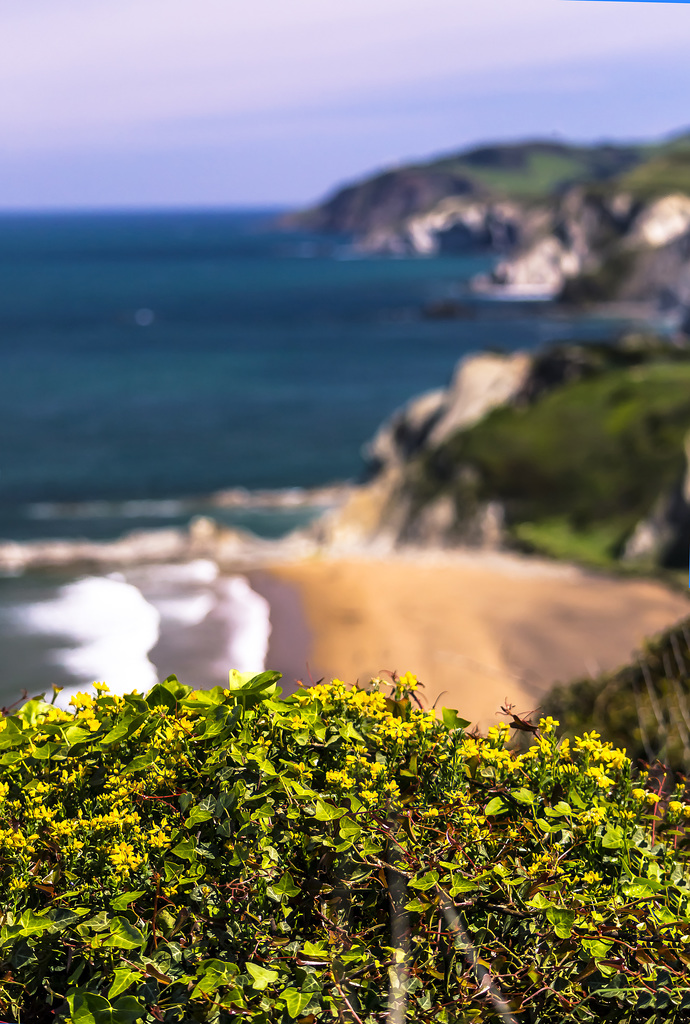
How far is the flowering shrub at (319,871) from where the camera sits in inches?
94.0

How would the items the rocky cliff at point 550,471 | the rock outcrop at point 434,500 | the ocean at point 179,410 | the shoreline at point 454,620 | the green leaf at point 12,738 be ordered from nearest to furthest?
1. the green leaf at point 12,738
2. the shoreline at point 454,620
3. the ocean at point 179,410
4. the rocky cliff at point 550,471
5. the rock outcrop at point 434,500

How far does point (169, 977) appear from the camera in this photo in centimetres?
233

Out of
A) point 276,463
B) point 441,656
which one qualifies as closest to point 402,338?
point 276,463

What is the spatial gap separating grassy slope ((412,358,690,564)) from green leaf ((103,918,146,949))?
17728 millimetres

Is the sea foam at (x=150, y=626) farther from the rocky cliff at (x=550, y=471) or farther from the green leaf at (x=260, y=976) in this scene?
the rocky cliff at (x=550, y=471)

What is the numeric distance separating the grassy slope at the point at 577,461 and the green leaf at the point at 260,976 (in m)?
17.7

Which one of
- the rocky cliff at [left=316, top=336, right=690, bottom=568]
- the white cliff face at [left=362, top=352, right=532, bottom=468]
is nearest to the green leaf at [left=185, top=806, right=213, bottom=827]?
the rocky cliff at [left=316, top=336, right=690, bottom=568]

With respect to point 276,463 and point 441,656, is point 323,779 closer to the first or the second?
point 441,656

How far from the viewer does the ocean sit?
1214 cm

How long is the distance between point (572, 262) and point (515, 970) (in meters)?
110

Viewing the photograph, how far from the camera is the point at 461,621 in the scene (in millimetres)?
14219

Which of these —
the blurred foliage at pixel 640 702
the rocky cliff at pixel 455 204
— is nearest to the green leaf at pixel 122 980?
the blurred foliage at pixel 640 702

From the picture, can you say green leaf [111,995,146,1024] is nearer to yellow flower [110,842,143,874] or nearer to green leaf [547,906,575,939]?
yellow flower [110,842,143,874]

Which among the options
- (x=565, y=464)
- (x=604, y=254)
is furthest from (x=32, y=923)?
(x=604, y=254)
